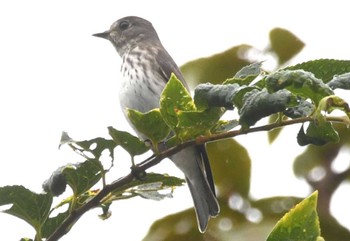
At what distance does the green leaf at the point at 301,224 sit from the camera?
115cm

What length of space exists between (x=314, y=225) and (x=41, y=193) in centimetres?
68

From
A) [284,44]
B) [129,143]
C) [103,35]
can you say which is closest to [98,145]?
[129,143]

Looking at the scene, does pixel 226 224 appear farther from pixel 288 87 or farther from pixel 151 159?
pixel 288 87

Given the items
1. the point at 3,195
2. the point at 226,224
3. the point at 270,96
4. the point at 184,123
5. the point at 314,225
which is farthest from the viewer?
the point at 226,224

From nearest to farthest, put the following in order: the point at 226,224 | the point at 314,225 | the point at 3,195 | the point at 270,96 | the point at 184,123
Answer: the point at 314,225 < the point at 270,96 < the point at 184,123 < the point at 3,195 < the point at 226,224

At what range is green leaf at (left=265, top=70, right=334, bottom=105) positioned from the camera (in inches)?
50.5

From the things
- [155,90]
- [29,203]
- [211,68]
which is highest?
[29,203]

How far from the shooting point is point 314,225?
45.5 inches

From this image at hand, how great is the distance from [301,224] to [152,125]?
18.2 inches

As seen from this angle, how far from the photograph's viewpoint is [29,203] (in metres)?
1.63

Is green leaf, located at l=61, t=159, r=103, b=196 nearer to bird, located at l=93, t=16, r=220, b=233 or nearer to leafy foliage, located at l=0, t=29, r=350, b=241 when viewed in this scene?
leafy foliage, located at l=0, t=29, r=350, b=241

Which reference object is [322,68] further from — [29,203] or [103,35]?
[103,35]

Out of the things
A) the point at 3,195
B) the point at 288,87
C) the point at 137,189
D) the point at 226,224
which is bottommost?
the point at 226,224

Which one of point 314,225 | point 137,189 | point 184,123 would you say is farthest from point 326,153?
point 314,225
